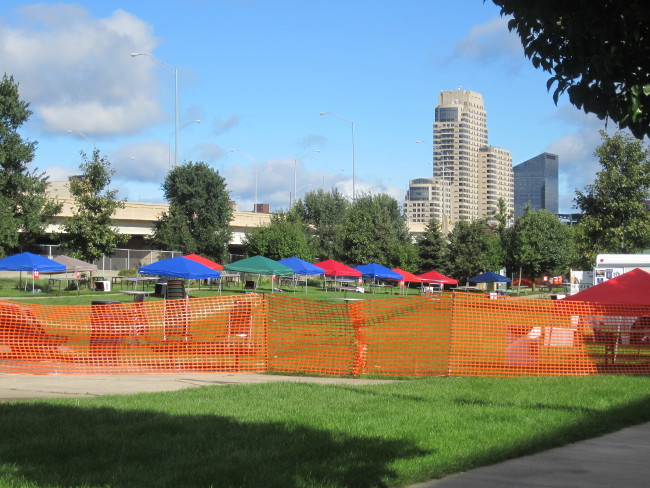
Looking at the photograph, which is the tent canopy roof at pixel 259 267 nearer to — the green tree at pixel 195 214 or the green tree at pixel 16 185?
the green tree at pixel 16 185

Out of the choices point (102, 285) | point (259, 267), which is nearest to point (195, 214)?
point (102, 285)

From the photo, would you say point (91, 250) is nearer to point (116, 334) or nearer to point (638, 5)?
point (116, 334)

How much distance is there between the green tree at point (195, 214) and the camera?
6519 cm

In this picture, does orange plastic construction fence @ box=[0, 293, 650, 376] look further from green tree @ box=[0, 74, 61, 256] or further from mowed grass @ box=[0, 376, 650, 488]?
green tree @ box=[0, 74, 61, 256]

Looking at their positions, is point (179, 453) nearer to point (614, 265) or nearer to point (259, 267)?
point (614, 265)

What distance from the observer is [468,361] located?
45.3ft

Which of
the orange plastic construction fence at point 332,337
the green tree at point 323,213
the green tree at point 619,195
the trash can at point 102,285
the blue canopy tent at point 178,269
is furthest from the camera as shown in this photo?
the green tree at point 323,213

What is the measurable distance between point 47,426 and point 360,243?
61.6 meters

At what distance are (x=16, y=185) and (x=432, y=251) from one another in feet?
112

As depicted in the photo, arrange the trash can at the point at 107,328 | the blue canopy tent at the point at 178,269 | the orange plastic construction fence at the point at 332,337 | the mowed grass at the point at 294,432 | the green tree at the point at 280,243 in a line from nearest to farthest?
the mowed grass at the point at 294,432 < the orange plastic construction fence at the point at 332,337 < the trash can at the point at 107,328 < the blue canopy tent at the point at 178,269 < the green tree at the point at 280,243

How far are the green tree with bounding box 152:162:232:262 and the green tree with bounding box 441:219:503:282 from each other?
62.6ft

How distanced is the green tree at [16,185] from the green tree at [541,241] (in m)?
39.1

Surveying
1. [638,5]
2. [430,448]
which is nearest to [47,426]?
[430,448]

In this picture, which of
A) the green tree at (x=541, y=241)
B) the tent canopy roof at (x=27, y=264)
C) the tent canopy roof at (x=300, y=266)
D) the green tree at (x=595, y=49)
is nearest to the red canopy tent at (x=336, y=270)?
the tent canopy roof at (x=300, y=266)
